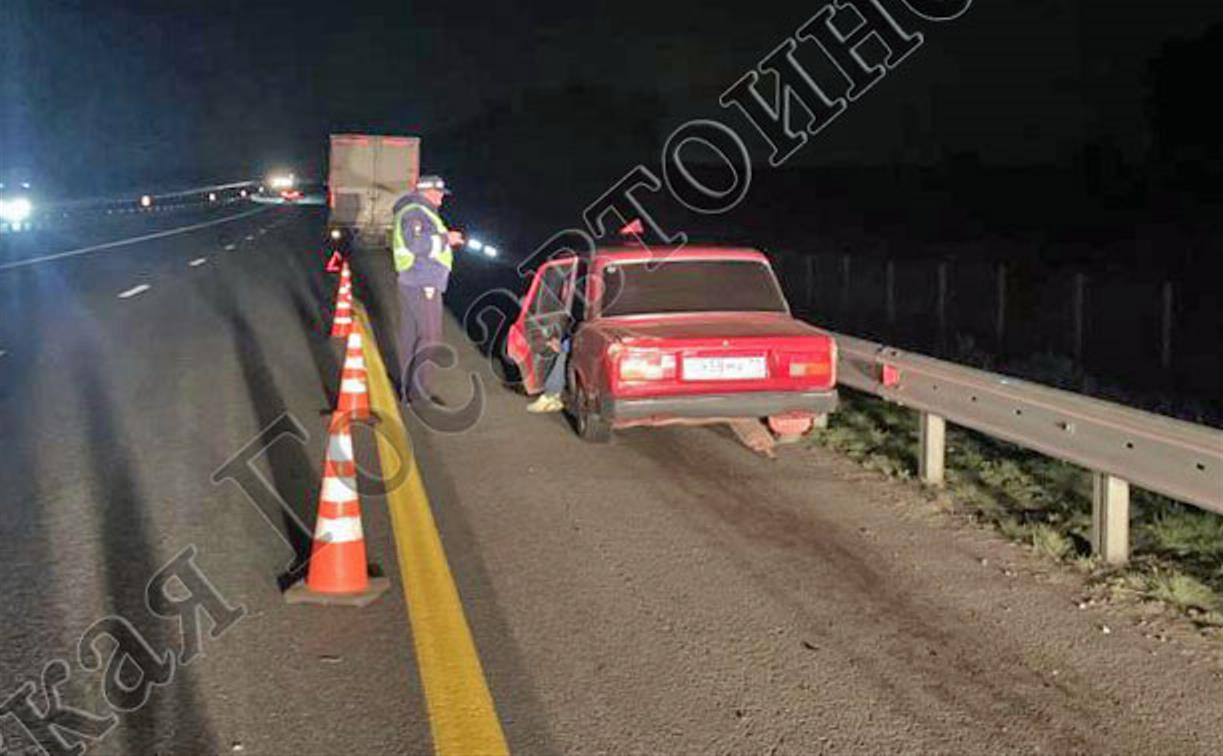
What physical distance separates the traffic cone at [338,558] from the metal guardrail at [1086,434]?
134 inches

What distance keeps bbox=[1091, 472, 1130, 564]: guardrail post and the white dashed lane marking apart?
1726 centimetres

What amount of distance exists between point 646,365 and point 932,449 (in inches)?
73.7

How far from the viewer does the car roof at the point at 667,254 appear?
28.7ft

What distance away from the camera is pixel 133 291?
21.1 meters

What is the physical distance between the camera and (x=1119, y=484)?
232 inches

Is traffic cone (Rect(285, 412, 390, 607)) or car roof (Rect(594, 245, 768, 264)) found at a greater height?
car roof (Rect(594, 245, 768, 264))

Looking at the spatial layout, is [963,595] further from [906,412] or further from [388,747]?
[906,412]

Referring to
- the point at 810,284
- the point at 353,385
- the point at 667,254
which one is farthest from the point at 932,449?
the point at 810,284

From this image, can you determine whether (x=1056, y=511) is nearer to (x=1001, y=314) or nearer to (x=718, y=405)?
(x=718, y=405)

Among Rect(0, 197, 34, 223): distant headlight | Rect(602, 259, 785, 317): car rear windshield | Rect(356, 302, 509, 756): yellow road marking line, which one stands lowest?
Rect(356, 302, 509, 756): yellow road marking line

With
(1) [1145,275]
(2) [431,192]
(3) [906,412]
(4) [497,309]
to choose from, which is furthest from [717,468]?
(1) [1145,275]

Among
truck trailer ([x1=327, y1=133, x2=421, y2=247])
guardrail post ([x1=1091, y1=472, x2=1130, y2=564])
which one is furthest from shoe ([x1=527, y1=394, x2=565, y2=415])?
truck trailer ([x1=327, y1=133, x2=421, y2=247])

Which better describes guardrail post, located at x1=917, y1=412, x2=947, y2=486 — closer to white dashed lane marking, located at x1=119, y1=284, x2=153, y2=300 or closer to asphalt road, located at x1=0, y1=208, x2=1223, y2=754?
asphalt road, located at x1=0, y1=208, x2=1223, y2=754

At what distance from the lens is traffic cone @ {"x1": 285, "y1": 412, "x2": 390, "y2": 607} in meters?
5.32
